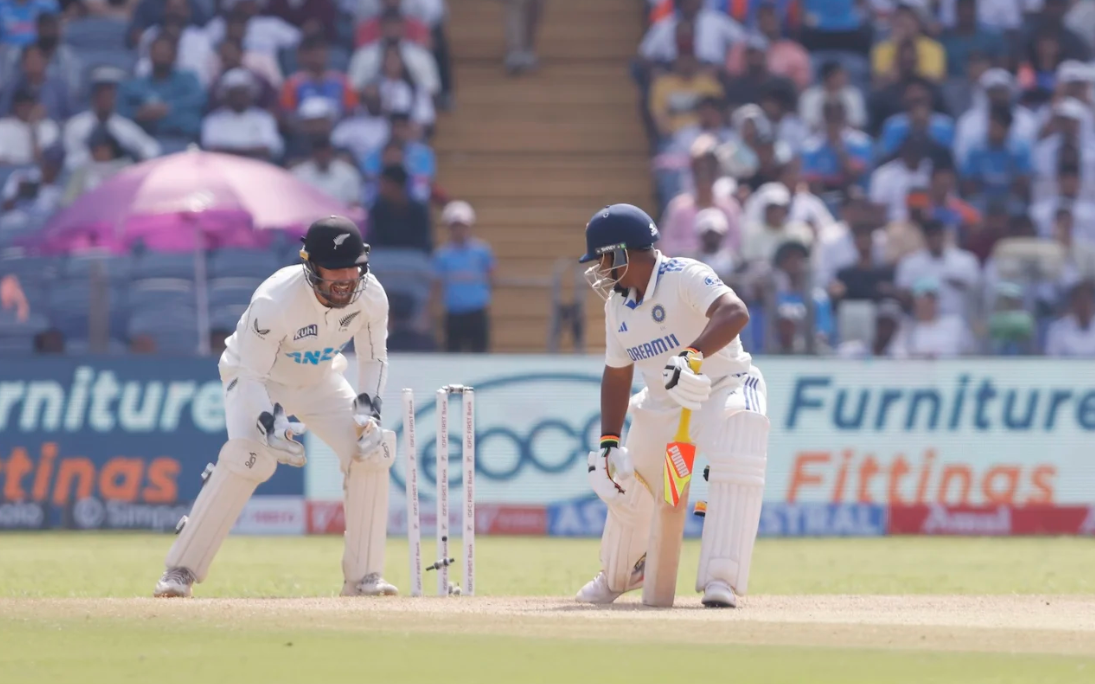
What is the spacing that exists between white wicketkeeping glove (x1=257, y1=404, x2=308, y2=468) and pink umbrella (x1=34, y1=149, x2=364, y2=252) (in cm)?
620

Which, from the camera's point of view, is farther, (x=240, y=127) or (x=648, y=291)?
(x=240, y=127)

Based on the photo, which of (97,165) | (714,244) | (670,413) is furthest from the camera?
(97,165)

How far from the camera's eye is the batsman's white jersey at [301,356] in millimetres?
9430

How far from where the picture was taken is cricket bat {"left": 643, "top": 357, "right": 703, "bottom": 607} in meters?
8.52

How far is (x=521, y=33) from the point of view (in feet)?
68.6

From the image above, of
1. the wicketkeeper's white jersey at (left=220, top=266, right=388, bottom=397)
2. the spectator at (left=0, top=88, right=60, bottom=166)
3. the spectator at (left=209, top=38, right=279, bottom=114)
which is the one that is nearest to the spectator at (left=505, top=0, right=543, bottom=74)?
the spectator at (left=209, top=38, right=279, bottom=114)

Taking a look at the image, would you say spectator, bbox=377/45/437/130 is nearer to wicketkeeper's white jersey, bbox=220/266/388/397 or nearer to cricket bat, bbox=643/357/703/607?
wicketkeeper's white jersey, bbox=220/266/388/397

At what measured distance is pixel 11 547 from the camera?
44.9ft

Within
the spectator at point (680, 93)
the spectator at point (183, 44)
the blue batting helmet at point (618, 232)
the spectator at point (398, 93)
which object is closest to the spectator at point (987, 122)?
the spectator at point (680, 93)

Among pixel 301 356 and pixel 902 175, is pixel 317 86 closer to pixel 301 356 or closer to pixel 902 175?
pixel 902 175

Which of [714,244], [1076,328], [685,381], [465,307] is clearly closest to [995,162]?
[1076,328]

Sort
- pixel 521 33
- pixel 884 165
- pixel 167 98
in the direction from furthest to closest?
1. pixel 521 33
2. pixel 884 165
3. pixel 167 98

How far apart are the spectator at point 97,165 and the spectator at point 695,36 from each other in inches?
232

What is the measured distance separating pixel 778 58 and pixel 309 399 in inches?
442
